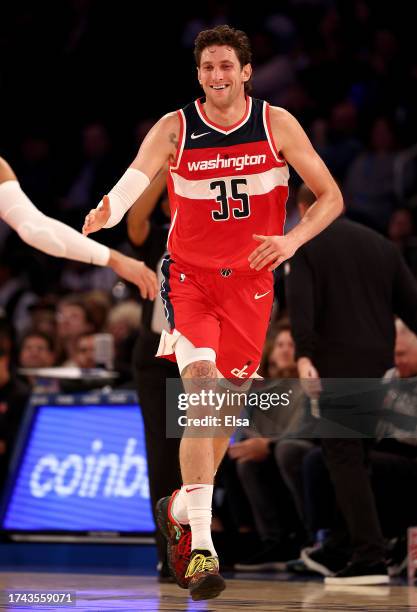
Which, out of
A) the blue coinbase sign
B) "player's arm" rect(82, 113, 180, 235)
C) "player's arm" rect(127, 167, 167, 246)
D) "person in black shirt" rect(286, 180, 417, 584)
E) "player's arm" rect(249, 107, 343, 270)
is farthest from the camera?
the blue coinbase sign

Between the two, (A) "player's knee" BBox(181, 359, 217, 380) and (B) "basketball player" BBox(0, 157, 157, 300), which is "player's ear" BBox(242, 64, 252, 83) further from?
(A) "player's knee" BBox(181, 359, 217, 380)

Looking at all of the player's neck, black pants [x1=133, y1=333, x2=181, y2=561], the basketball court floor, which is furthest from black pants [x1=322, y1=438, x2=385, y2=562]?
the player's neck

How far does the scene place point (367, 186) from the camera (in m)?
11.2

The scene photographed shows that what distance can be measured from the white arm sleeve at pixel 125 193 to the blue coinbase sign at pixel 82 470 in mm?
2927

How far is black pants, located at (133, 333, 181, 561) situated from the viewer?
6387 millimetres

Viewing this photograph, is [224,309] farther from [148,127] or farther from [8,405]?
[148,127]

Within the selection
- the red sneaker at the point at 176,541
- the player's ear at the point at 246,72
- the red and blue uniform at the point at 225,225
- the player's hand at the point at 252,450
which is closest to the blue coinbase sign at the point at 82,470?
the player's hand at the point at 252,450

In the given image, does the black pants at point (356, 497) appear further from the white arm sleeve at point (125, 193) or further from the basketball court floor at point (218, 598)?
the white arm sleeve at point (125, 193)

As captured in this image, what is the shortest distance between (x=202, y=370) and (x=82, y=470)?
310 centimetres

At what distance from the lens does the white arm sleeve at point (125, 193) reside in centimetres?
498

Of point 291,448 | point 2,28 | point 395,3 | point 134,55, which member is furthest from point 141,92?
point 291,448

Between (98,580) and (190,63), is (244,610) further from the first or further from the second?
(190,63)

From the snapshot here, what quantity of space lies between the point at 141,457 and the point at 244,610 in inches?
117

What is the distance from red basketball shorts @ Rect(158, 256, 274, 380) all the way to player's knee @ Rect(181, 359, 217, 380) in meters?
0.11
